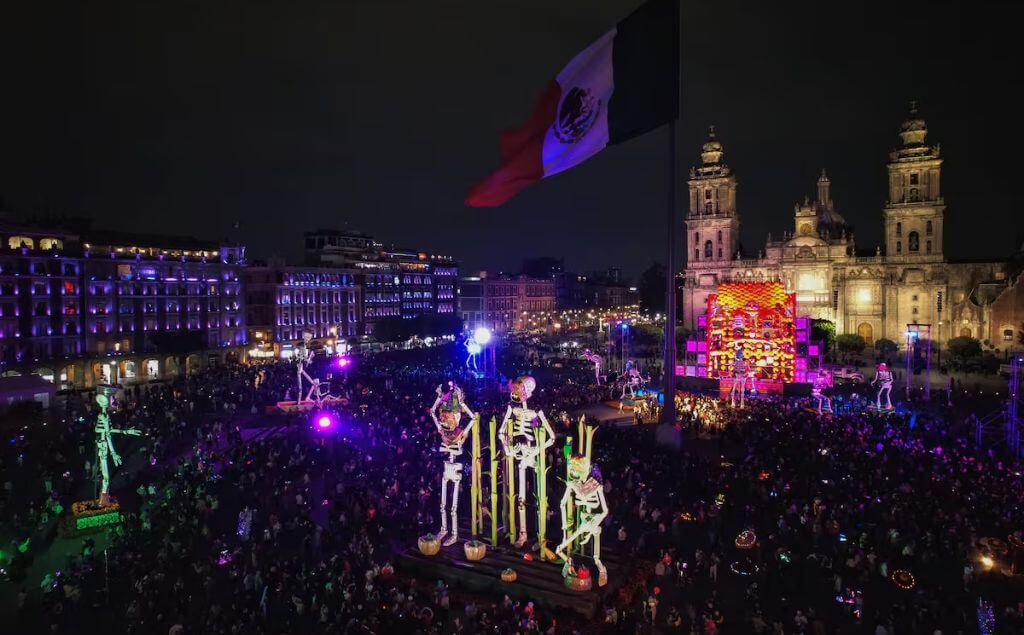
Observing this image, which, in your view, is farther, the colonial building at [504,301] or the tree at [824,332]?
the colonial building at [504,301]

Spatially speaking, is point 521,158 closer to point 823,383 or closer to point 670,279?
point 670,279

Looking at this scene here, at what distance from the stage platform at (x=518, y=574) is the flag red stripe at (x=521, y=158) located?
9.75 metres

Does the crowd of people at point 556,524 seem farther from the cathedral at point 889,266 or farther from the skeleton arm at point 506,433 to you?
the cathedral at point 889,266

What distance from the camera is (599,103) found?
18.4 metres

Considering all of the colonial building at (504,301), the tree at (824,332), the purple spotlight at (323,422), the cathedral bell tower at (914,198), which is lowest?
the purple spotlight at (323,422)

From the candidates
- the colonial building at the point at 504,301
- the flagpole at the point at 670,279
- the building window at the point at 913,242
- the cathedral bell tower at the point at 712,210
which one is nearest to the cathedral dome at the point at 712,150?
the cathedral bell tower at the point at 712,210

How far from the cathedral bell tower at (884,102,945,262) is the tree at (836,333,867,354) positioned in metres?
13.7

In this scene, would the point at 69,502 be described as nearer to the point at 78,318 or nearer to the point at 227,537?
the point at 227,537

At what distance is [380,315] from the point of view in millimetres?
88688

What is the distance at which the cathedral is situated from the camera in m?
68.1

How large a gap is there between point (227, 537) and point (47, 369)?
38249 millimetres

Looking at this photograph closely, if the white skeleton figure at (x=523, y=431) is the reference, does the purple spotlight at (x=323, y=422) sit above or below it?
below

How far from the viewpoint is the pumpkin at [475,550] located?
1741 centimetres

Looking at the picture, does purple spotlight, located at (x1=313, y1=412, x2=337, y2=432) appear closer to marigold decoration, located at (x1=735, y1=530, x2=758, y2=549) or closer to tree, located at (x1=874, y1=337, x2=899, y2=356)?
marigold decoration, located at (x1=735, y1=530, x2=758, y2=549)
